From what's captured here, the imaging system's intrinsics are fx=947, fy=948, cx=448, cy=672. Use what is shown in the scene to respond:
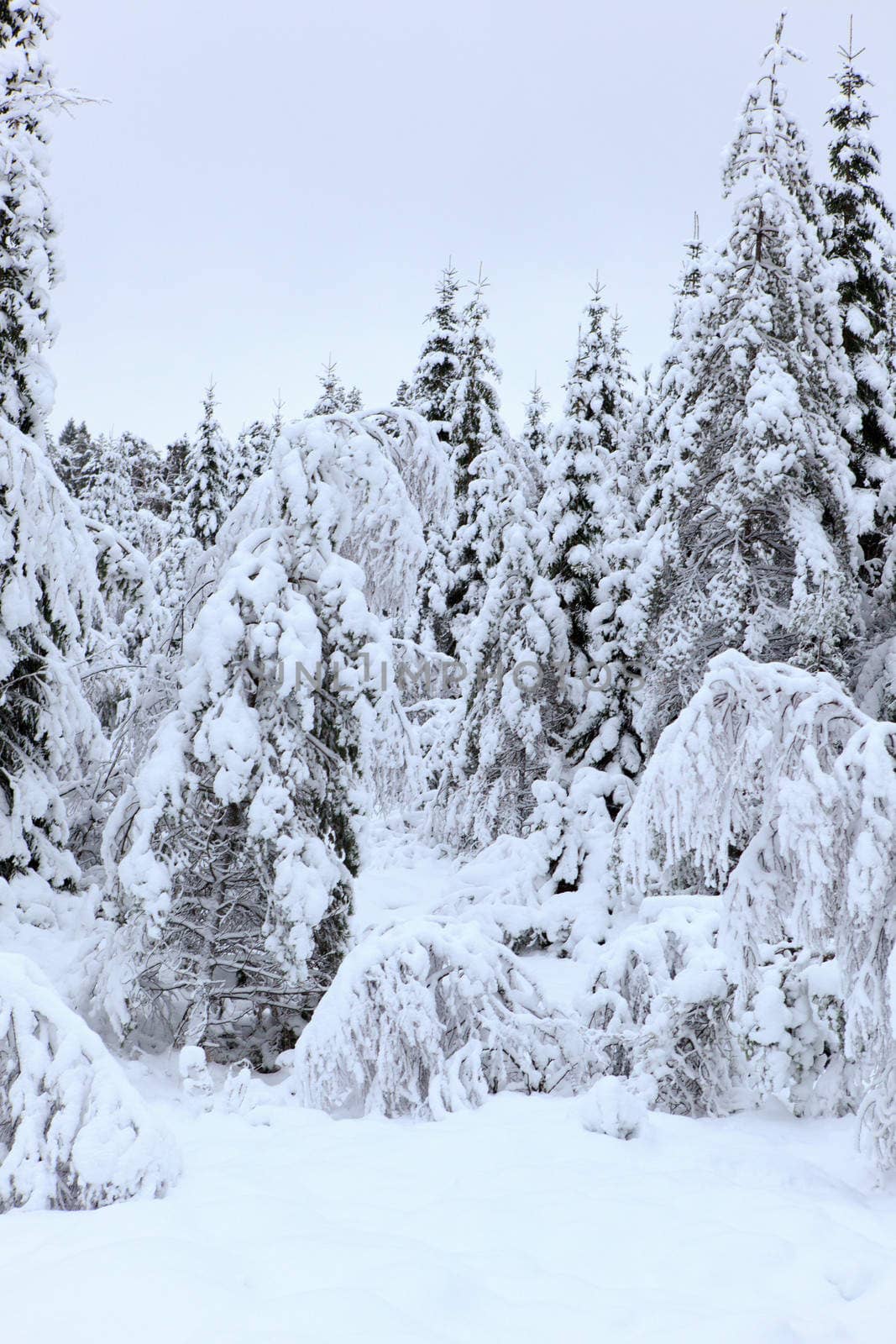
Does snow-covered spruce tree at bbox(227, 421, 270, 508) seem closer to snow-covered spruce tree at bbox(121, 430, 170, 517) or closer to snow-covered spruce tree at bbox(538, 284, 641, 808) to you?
snow-covered spruce tree at bbox(121, 430, 170, 517)

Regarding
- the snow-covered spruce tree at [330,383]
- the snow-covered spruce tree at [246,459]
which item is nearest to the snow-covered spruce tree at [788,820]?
the snow-covered spruce tree at [246,459]

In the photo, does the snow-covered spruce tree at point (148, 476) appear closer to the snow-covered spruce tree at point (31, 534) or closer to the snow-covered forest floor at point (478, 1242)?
the snow-covered spruce tree at point (31, 534)

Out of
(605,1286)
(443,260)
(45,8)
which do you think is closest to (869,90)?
(45,8)

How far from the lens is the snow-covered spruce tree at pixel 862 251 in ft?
44.5

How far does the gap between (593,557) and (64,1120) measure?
10653mm

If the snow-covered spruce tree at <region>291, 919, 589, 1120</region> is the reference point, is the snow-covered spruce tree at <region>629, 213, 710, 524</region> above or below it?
above

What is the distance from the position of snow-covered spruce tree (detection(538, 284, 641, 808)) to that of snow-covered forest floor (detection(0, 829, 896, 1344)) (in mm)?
8025

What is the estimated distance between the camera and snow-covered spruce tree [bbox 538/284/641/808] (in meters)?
13.0

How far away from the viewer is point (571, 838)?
1205 cm

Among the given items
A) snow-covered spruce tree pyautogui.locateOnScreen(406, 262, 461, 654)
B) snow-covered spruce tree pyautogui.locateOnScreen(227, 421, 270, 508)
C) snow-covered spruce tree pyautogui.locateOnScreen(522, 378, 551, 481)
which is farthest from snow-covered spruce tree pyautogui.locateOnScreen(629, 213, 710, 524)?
snow-covered spruce tree pyautogui.locateOnScreen(227, 421, 270, 508)

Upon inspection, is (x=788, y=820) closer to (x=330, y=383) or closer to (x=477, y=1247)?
(x=477, y=1247)

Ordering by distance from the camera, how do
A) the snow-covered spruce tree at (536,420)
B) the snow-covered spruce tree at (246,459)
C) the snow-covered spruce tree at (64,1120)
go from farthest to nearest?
the snow-covered spruce tree at (246,459) < the snow-covered spruce tree at (536,420) < the snow-covered spruce tree at (64,1120)

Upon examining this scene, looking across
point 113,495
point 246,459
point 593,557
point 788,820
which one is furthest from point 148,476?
point 788,820

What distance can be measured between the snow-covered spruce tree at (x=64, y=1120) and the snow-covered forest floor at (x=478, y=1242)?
13 centimetres
